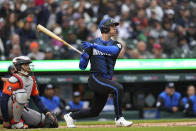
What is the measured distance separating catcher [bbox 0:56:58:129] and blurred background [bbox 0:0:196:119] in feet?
12.4

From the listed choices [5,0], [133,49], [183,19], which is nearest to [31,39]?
[5,0]

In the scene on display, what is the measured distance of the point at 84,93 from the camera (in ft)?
39.8

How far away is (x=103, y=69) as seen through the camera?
6.38 meters

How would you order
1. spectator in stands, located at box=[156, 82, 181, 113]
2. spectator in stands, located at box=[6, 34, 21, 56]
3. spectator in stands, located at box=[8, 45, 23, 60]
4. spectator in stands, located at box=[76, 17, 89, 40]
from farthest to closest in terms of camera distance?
1. spectator in stands, located at box=[76, 17, 89, 40]
2. spectator in stands, located at box=[6, 34, 21, 56]
3. spectator in stands, located at box=[8, 45, 23, 60]
4. spectator in stands, located at box=[156, 82, 181, 113]

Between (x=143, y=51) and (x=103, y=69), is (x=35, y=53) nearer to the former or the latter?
(x=143, y=51)

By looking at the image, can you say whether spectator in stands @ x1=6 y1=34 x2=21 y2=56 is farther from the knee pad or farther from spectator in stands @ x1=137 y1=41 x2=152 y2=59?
the knee pad

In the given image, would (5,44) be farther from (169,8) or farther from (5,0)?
(169,8)

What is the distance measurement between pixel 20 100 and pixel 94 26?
6.39m

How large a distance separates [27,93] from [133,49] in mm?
5872

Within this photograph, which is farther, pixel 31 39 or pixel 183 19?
pixel 183 19

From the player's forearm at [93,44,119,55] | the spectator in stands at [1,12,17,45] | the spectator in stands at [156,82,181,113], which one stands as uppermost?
the spectator in stands at [1,12,17,45]

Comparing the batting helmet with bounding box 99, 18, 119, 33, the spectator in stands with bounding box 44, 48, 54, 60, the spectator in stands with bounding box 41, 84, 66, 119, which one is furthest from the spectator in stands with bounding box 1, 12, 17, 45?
the batting helmet with bounding box 99, 18, 119, 33

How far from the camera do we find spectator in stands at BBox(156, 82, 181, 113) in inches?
427

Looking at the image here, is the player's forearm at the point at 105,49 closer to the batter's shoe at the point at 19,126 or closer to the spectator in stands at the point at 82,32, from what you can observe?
the batter's shoe at the point at 19,126
